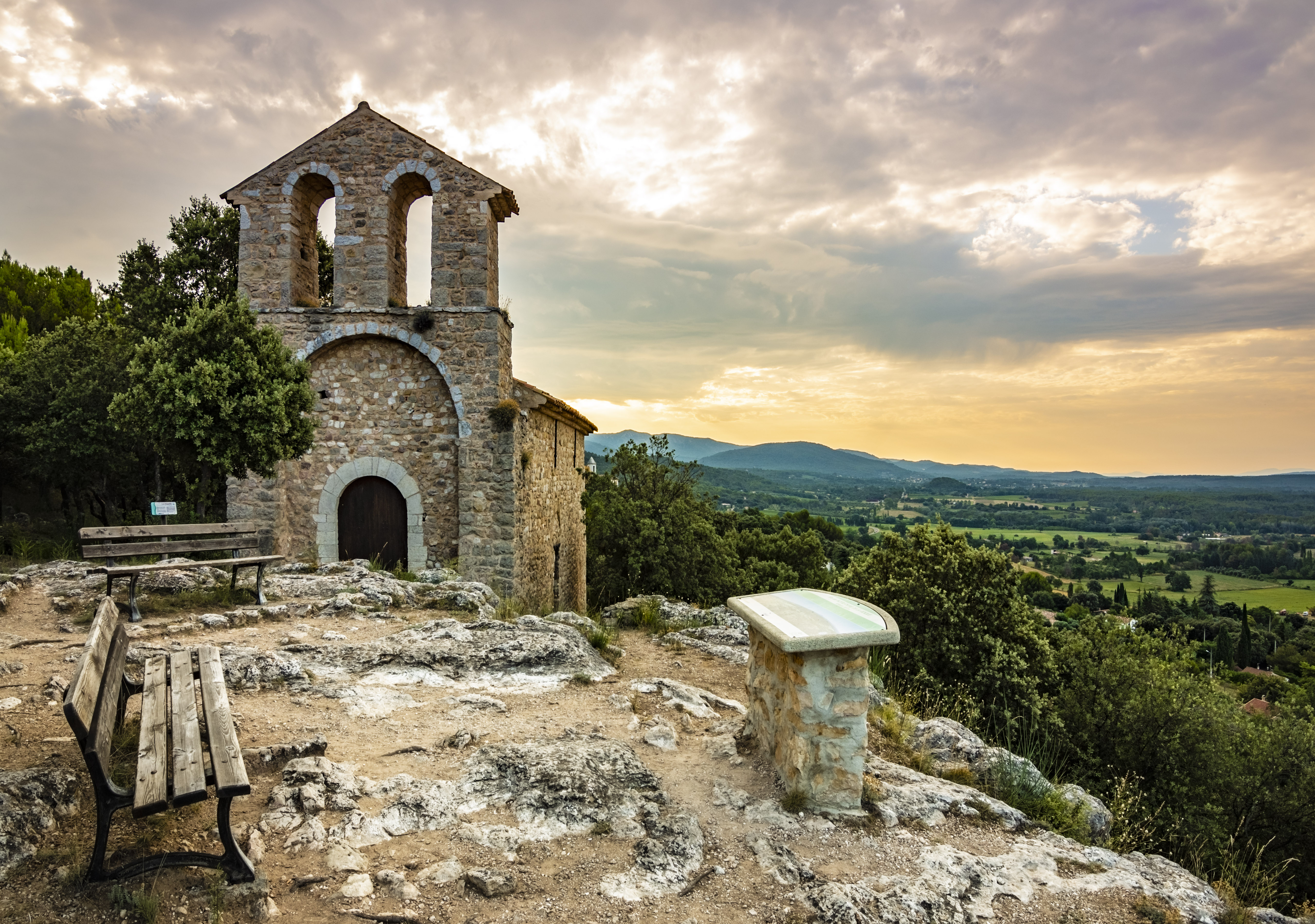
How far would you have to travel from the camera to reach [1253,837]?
34.4ft

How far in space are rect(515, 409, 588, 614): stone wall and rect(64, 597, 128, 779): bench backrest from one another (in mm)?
7882

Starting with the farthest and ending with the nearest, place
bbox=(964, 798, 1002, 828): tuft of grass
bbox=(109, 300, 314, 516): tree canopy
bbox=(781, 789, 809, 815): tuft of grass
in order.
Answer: bbox=(109, 300, 314, 516): tree canopy
bbox=(964, 798, 1002, 828): tuft of grass
bbox=(781, 789, 809, 815): tuft of grass

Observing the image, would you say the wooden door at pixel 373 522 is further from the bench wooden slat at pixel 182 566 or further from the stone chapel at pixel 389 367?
the bench wooden slat at pixel 182 566

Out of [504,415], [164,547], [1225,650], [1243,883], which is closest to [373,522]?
[504,415]

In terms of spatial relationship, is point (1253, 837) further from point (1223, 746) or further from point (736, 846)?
point (736, 846)

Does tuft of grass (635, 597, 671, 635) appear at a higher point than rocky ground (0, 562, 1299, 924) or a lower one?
lower

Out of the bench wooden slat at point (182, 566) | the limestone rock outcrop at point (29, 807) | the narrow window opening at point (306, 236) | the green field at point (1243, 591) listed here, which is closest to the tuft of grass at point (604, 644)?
the bench wooden slat at point (182, 566)

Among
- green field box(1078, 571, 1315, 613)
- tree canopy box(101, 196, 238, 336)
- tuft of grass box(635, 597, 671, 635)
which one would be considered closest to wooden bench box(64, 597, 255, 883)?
tuft of grass box(635, 597, 671, 635)

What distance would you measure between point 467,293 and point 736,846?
1059 centimetres

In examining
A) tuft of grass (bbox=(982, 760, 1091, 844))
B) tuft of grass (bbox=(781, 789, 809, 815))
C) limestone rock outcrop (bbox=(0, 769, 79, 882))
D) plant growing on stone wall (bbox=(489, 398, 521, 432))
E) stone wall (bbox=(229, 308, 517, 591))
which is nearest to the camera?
limestone rock outcrop (bbox=(0, 769, 79, 882))

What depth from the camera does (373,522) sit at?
40.7 ft

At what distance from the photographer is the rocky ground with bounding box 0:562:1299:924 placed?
312cm

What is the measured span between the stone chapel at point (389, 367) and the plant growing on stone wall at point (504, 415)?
1.9 inches

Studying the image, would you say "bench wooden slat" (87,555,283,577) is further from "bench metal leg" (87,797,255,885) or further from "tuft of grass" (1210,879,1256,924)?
"tuft of grass" (1210,879,1256,924)
